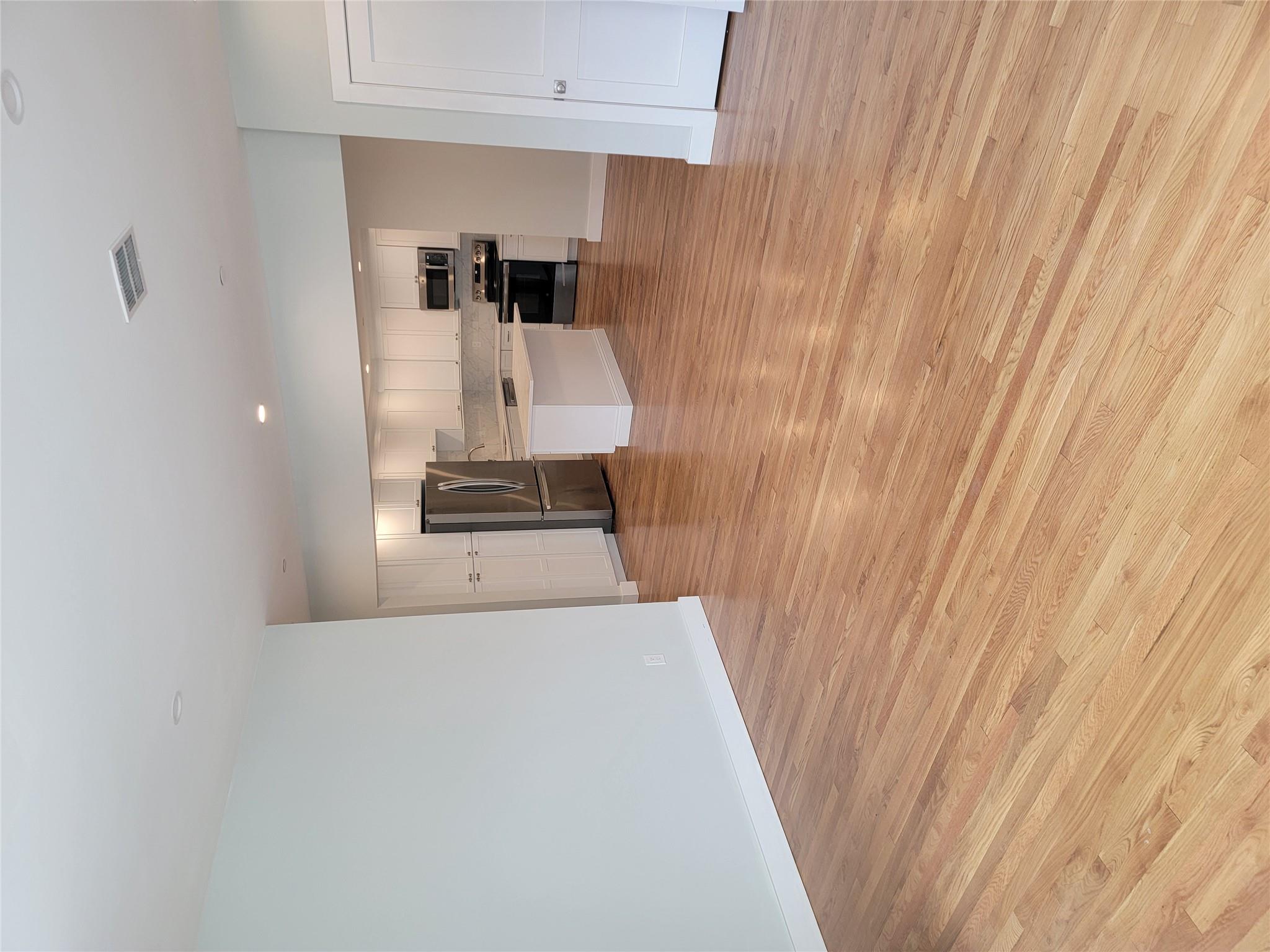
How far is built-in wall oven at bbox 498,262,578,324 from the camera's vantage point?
693cm

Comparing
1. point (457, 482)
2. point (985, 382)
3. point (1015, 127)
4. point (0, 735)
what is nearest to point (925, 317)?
point (985, 382)

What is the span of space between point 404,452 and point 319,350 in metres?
4.09

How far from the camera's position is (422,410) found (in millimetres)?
8172

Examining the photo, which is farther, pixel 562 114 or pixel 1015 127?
pixel 562 114

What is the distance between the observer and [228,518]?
259 cm

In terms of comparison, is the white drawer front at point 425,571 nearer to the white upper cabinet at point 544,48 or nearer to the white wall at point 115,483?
the white wall at point 115,483

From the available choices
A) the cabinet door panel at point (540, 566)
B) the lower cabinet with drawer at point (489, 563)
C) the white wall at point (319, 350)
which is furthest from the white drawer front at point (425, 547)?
the white wall at point (319, 350)

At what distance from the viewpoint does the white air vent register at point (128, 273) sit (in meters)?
1.65

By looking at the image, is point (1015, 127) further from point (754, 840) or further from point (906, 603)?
point (754, 840)

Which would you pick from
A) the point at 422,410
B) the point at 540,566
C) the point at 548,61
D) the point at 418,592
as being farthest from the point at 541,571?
the point at 422,410

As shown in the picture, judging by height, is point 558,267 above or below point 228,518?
below

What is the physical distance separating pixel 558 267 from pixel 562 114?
382cm

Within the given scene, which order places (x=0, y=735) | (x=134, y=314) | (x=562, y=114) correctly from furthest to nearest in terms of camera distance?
(x=562, y=114), (x=134, y=314), (x=0, y=735)

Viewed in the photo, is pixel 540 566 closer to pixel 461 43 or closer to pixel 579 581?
pixel 579 581
